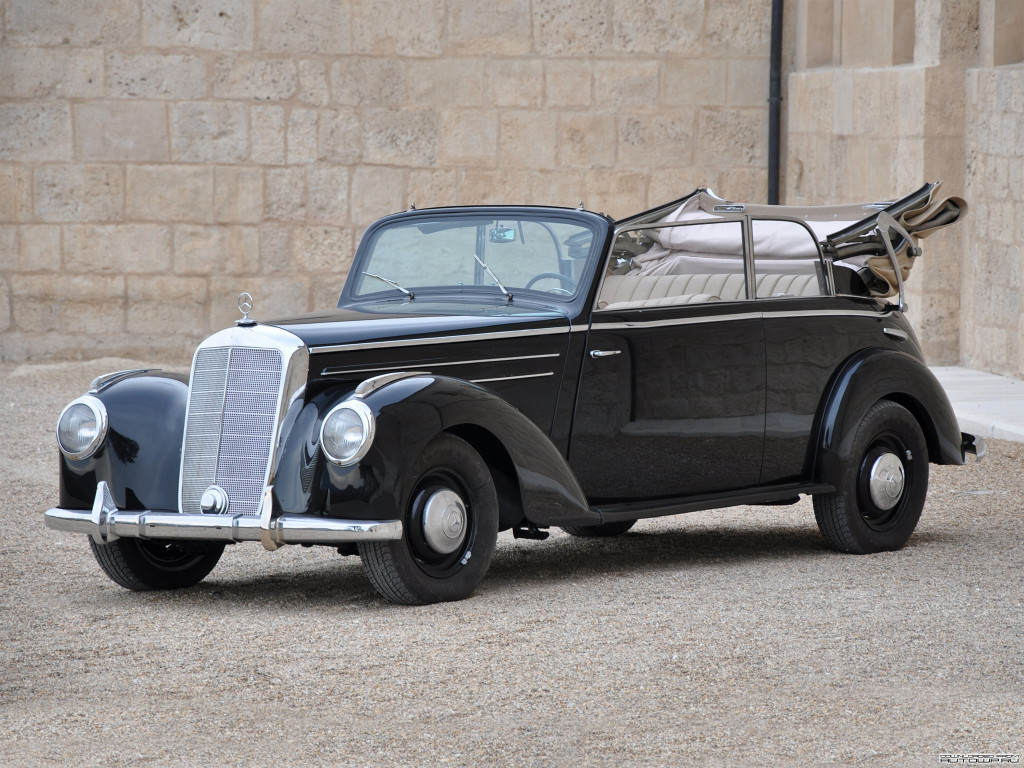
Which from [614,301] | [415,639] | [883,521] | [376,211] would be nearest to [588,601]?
[415,639]

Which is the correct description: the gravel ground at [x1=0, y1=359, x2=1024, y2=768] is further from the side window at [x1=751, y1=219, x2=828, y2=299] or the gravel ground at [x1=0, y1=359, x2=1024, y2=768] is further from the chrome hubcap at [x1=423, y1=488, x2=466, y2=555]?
the side window at [x1=751, y1=219, x2=828, y2=299]

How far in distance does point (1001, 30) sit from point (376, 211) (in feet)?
19.0

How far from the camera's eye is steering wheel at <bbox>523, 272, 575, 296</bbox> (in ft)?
20.3

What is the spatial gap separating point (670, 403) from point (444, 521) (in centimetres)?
125

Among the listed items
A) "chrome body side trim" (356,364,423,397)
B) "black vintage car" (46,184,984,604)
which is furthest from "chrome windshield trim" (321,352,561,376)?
"chrome body side trim" (356,364,423,397)

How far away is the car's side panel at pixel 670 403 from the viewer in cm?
614

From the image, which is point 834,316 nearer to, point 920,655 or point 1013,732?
point 920,655

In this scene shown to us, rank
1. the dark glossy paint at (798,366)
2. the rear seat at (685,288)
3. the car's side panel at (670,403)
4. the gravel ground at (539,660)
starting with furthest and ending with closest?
the dark glossy paint at (798,366) < the rear seat at (685,288) < the car's side panel at (670,403) < the gravel ground at (539,660)

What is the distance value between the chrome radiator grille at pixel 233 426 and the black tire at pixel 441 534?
47 centimetres

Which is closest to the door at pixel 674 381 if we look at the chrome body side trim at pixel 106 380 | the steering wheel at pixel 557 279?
the steering wheel at pixel 557 279

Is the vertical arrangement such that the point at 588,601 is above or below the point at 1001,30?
below

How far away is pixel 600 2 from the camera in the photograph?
1507 centimetres

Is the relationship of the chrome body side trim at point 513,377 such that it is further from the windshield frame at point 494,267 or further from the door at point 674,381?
the windshield frame at point 494,267

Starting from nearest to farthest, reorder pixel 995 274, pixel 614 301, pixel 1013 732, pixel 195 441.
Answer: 1. pixel 1013 732
2. pixel 195 441
3. pixel 614 301
4. pixel 995 274
